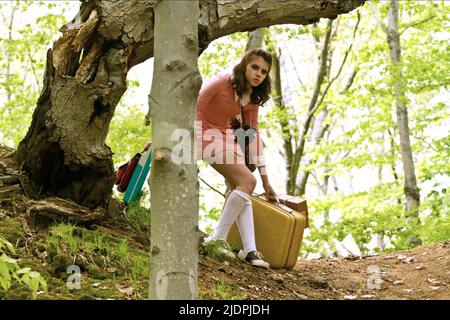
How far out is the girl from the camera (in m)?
Result: 4.78

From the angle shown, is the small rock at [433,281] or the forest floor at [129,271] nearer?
the forest floor at [129,271]

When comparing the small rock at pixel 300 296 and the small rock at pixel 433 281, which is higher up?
the small rock at pixel 433 281

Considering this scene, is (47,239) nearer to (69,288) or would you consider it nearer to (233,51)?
(69,288)

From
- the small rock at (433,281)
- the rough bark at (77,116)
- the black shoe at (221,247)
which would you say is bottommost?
the small rock at (433,281)

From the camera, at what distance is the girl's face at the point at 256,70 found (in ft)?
15.6

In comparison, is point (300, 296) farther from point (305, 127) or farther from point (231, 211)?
point (305, 127)

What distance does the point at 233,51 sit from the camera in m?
14.4

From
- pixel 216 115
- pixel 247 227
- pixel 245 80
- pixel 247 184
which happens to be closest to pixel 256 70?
pixel 245 80

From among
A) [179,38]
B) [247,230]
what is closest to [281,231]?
[247,230]

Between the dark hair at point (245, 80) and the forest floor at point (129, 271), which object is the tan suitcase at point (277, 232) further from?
the dark hair at point (245, 80)

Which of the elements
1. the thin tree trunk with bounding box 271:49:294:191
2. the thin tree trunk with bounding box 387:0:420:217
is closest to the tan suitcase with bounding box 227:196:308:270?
the thin tree trunk with bounding box 387:0:420:217

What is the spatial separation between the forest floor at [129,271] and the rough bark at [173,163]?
923 millimetres

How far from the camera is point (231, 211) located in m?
4.91

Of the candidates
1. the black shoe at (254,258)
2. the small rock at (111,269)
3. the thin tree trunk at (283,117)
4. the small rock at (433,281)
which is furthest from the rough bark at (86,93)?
the thin tree trunk at (283,117)
